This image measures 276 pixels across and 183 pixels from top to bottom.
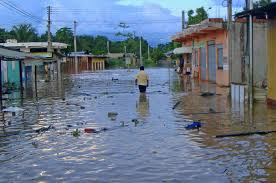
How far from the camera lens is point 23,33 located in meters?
85.8

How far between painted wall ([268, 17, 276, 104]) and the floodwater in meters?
1.03

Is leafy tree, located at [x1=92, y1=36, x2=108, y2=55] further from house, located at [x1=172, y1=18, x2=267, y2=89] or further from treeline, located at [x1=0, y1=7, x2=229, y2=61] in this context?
house, located at [x1=172, y1=18, x2=267, y2=89]

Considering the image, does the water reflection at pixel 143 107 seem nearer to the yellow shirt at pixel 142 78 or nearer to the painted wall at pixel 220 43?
the yellow shirt at pixel 142 78

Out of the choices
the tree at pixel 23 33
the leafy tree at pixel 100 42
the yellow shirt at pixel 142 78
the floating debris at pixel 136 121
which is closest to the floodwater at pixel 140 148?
the floating debris at pixel 136 121

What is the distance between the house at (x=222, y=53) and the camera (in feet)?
95.2

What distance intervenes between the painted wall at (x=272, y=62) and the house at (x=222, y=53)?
227 inches

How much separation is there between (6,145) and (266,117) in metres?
7.81

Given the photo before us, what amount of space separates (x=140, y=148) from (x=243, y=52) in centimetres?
2044

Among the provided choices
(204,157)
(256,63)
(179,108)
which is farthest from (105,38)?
(204,157)

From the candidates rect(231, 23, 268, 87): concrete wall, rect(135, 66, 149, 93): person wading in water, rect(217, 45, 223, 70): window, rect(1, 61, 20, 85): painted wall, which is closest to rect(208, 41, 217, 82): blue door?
rect(217, 45, 223, 70): window

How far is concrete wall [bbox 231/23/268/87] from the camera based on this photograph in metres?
28.5

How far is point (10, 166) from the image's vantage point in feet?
30.5

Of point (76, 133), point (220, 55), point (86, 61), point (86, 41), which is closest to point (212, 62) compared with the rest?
point (220, 55)

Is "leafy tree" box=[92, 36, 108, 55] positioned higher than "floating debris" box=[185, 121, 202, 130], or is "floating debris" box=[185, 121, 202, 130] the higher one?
"leafy tree" box=[92, 36, 108, 55]
